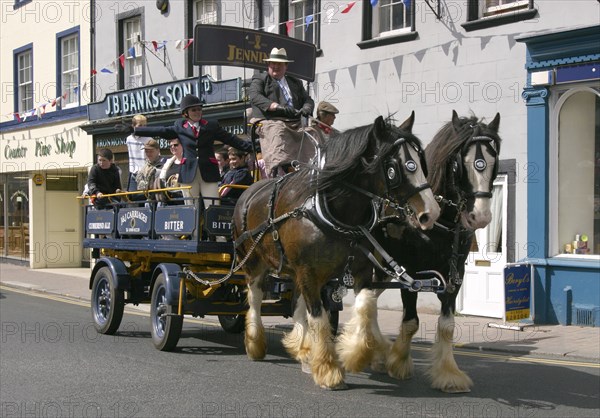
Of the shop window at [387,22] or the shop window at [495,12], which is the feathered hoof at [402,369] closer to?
the shop window at [495,12]

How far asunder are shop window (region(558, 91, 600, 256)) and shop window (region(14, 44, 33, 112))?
1828 cm

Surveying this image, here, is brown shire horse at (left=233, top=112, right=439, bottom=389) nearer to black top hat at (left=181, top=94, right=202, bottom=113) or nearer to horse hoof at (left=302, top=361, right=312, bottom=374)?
horse hoof at (left=302, top=361, right=312, bottom=374)

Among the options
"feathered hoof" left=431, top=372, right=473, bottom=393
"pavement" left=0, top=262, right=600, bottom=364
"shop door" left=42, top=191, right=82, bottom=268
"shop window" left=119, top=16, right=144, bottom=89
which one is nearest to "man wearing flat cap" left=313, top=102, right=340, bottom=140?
"feathered hoof" left=431, top=372, right=473, bottom=393

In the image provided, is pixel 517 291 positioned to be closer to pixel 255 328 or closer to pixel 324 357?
pixel 255 328

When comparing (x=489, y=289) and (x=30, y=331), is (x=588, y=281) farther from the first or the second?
(x=30, y=331)

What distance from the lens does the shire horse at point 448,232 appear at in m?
6.79

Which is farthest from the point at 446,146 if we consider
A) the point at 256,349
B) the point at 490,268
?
the point at 490,268

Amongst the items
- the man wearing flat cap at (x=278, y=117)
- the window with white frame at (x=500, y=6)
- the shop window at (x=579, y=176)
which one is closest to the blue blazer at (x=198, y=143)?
the man wearing flat cap at (x=278, y=117)

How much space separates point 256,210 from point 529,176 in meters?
5.81

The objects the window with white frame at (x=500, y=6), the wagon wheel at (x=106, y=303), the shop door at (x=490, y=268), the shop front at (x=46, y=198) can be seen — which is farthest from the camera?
the shop front at (x=46, y=198)

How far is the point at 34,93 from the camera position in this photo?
24.5 m

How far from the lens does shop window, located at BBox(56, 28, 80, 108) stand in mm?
22891

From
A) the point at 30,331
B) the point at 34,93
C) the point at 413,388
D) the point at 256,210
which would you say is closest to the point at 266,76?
the point at 256,210

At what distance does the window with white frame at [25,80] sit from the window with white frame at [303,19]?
40.1 ft
